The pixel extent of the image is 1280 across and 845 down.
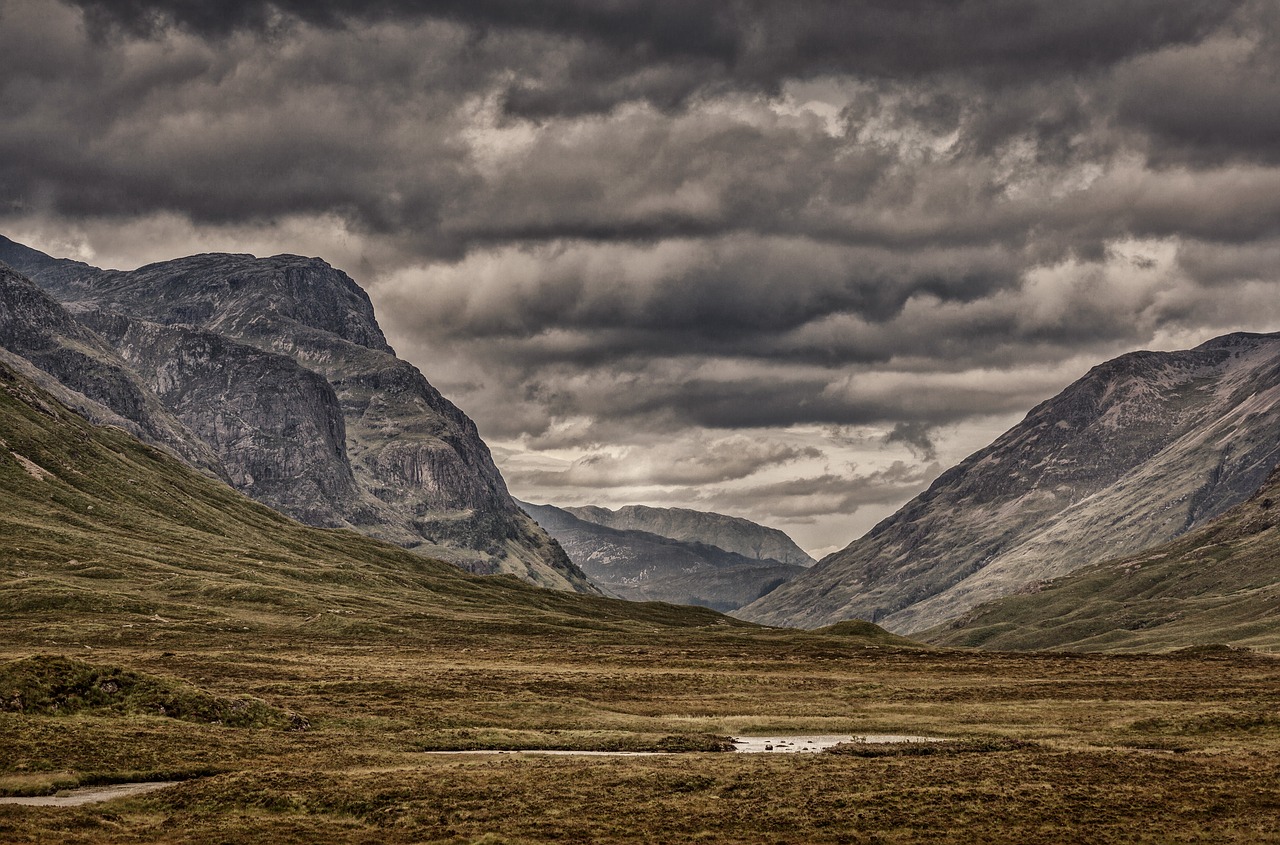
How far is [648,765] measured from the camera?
72.4m

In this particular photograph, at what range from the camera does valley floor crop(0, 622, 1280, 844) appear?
177 feet

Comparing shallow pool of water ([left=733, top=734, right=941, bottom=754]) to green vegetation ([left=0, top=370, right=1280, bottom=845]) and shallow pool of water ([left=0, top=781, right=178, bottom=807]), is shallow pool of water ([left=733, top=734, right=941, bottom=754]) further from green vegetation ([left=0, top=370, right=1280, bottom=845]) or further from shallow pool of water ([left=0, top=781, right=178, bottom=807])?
shallow pool of water ([left=0, top=781, right=178, bottom=807])

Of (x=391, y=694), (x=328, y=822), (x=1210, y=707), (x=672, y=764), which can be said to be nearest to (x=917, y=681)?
(x=1210, y=707)

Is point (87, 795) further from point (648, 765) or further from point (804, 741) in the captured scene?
point (804, 741)

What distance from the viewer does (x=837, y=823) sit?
181 feet

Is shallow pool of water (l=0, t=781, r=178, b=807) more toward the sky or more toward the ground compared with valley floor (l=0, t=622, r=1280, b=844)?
more toward the ground

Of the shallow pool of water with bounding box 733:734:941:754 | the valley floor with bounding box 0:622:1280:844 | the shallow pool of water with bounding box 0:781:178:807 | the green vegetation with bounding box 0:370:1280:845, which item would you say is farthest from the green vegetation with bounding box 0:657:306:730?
the shallow pool of water with bounding box 733:734:941:754

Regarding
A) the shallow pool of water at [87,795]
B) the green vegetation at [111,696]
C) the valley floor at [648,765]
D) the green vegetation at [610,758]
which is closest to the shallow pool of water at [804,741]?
the green vegetation at [610,758]

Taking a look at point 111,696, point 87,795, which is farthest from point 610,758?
point 111,696

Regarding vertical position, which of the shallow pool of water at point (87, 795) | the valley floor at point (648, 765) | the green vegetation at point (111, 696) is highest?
the green vegetation at point (111, 696)

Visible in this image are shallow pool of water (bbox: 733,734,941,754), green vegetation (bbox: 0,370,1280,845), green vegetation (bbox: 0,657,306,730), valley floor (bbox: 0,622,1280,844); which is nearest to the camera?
valley floor (bbox: 0,622,1280,844)

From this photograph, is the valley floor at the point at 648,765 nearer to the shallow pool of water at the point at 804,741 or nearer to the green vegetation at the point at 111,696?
the green vegetation at the point at 111,696

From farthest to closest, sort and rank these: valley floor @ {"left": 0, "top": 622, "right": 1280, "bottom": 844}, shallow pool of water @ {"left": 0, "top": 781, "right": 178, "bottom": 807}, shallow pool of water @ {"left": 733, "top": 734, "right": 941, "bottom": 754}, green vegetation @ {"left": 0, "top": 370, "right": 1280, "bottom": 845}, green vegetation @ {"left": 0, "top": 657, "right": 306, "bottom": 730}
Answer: shallow pool of water @ {"left": 733, "top": 734, "right": 941, "bottom": 754} < green vegetation @ {"left": 0, "top": 657, "right": 306, "bottom": 730} < shallow pool of water @ {"left": 0, "top": 781, "right": 178, "bottom": 807} < green vegetation @ {"left": 0, "top": 370, "right": 1280, "bottom": 845} < valley floor @ {"left": 0, "top": 622, "right": 1280, "bottom": 844}

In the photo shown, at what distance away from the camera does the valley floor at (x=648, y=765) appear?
177 feet
